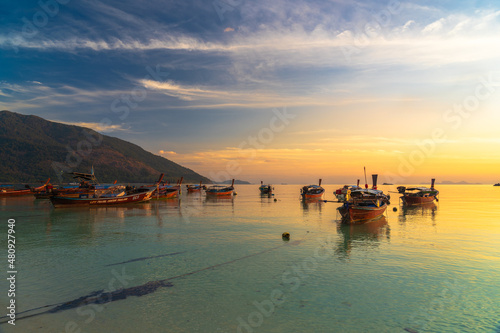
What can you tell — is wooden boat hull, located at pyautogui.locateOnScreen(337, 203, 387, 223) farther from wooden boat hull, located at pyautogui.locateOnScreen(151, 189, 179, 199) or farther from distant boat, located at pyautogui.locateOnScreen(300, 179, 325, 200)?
wooden boat hull, located at pyautogui.locateOnScreen(151, 189, 179, 199)

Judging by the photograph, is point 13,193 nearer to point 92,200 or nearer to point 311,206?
point 92,200

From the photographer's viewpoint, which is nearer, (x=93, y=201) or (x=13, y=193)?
(x=93, y=201)

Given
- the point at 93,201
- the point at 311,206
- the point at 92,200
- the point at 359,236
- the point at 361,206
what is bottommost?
the point at 311,206

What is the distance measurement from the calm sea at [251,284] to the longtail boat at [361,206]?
921 centimetres

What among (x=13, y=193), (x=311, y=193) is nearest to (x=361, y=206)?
(x=311, y=193)

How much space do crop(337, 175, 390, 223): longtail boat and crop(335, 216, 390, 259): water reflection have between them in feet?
3.08

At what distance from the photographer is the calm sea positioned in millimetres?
10078

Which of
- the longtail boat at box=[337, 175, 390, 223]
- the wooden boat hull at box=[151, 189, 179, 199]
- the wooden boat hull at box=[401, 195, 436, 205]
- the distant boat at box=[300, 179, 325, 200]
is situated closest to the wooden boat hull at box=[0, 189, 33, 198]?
the wooden boat hull at box=[151, 189, 179, 199]

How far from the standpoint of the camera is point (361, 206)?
3566 cm

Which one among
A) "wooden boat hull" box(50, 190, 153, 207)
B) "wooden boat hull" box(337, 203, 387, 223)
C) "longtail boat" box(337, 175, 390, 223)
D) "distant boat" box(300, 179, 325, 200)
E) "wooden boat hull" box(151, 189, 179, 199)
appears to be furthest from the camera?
"distant boat" box(300, 179, 325, 200)

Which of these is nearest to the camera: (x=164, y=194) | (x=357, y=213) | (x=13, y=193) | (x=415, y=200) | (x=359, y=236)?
(x=359, y=236)

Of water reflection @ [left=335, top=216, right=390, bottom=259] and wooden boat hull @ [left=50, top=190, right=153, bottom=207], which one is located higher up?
wooden boat hull @ [left=50, top=190, right=153, bottom=207]

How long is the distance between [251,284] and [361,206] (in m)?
25.8

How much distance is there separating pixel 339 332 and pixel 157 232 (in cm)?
2241
